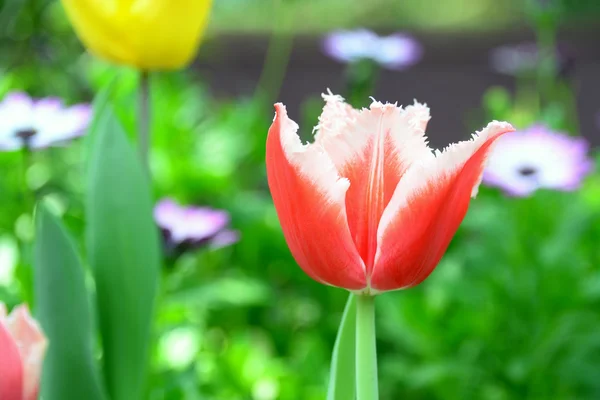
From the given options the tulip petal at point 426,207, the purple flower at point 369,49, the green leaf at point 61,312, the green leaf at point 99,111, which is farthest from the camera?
the purple flower at point 369,49

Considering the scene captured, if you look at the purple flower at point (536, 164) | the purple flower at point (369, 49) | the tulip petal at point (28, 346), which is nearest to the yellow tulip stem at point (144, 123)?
the tulip petal at point (28, 346)

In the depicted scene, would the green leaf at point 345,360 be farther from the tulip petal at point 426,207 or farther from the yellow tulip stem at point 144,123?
the yellow tulip stem at point 144,123

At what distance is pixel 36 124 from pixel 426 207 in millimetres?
467

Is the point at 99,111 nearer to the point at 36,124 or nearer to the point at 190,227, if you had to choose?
the point at 36,124

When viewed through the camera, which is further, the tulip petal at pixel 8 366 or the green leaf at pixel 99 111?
the green leaf at pixel 99 111

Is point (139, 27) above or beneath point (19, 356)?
above

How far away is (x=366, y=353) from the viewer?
0.33 meters

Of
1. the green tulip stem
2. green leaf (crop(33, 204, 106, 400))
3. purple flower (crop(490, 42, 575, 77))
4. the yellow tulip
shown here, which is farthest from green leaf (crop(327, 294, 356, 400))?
purple flower (crop(490, 42, 575, 77))

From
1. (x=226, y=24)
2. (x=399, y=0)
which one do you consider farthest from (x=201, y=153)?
(x=399, y=0)

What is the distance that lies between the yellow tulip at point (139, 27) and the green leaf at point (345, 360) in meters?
0.25

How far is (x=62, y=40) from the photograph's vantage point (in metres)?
1.87

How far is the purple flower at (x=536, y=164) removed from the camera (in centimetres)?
91

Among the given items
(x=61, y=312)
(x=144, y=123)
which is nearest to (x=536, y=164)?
(x=144, y=123)

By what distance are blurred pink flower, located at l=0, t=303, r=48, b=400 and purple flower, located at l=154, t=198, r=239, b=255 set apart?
1.34 ft
